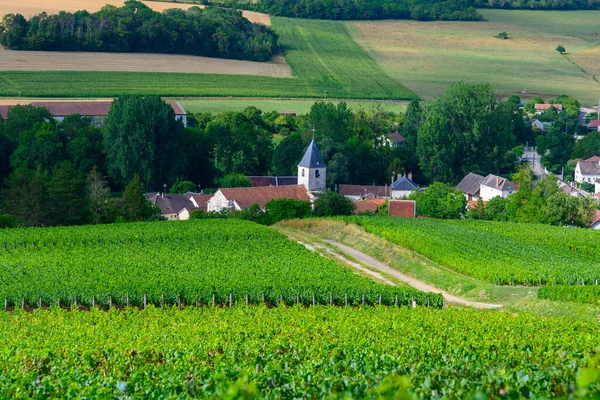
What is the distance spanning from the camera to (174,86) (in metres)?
112

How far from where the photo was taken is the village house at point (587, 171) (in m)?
94.4

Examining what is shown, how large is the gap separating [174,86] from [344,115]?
2655 centimetres

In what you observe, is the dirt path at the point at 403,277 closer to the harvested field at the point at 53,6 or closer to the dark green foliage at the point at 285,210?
the dark green foliage at the point at 285,210

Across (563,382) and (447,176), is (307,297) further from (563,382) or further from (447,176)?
(447,176)

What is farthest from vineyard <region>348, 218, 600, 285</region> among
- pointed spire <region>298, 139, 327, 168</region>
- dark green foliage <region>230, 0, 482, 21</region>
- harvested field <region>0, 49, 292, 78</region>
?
dark green foliage <region>230, 0, 482, 21</region>

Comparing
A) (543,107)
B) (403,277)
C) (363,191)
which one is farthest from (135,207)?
(543,107)

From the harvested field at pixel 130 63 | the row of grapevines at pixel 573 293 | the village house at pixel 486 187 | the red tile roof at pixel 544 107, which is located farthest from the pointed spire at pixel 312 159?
the red tile roof at pixel 544 107

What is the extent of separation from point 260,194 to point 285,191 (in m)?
2.07

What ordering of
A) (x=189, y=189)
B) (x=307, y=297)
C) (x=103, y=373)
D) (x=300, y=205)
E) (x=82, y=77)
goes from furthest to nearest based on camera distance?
(x=82, y=77) → (x=189, y=189) → (x=300, y=205) → (x=307, y=297) → (x=103, y=373)

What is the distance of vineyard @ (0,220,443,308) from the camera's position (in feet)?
123

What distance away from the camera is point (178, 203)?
7500 cm

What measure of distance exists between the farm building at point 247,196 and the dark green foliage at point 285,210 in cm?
602

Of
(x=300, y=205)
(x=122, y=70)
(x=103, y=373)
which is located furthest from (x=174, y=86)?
(x=103, y=373)

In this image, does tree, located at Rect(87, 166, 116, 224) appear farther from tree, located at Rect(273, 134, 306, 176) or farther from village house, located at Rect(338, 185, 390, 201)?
village house, located at Rect(338, 185, 390, 201)
